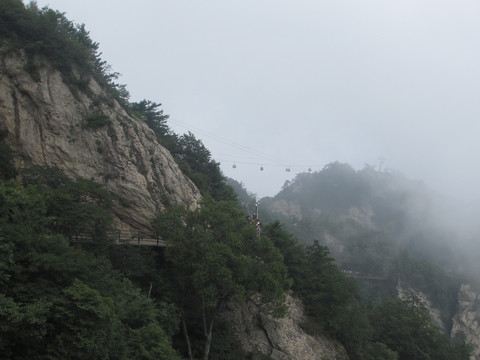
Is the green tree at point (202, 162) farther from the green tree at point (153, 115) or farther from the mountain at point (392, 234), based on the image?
the mountain at point (392, 234)

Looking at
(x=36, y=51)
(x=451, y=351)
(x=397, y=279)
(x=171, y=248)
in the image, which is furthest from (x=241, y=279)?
(x=397, y=279)

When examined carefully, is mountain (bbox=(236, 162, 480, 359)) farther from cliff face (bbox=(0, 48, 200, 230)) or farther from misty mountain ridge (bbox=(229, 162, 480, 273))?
cliff face (bbox=(0, 48, 200, 230))

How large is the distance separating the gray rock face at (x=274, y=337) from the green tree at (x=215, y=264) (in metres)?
2.37

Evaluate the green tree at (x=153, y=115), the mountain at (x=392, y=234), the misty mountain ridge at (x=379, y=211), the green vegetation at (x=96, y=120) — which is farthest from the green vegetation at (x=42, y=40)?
the misty mountain ridge at (x=379, y=211)

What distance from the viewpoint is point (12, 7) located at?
22.9 metres

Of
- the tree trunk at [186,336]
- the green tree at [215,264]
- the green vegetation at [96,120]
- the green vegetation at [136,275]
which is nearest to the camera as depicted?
the green vegetation at [136,275]

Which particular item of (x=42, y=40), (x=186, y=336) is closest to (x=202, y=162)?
(x=42, y=40)

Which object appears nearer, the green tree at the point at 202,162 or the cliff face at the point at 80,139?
the cliff face at the point at 80,139

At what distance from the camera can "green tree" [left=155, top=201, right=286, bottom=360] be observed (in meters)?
15.7

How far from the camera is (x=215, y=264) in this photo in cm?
1554

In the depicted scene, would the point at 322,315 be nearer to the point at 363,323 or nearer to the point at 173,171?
the point at 363,323

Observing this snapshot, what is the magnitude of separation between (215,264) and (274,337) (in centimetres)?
701

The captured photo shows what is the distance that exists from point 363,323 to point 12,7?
26641 mm

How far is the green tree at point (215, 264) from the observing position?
51.5 feet
